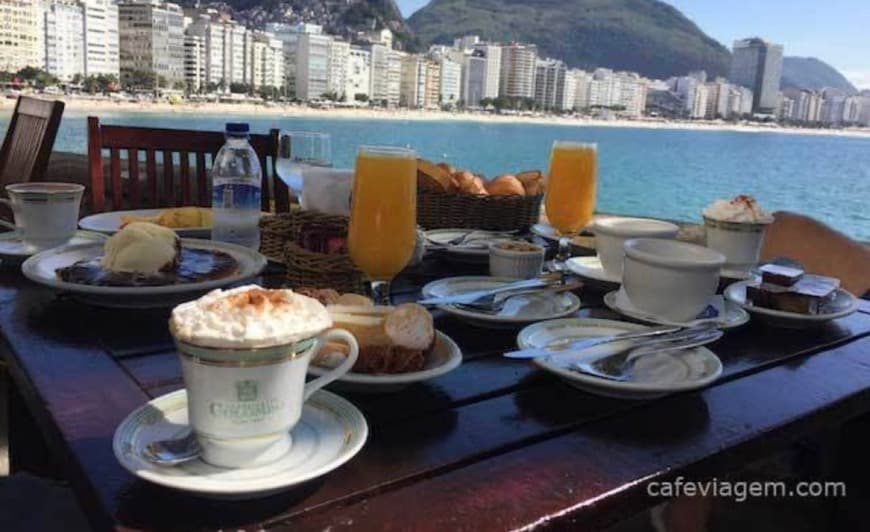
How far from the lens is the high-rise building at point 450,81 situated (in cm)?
6967

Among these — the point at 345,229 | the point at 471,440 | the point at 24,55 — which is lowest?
the point at 471,440

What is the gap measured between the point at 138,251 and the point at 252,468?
0.57 meters

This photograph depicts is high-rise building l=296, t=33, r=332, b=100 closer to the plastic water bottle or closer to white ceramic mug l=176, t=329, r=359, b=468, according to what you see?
the plastic water bottle

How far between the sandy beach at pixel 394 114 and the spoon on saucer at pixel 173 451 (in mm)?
37933

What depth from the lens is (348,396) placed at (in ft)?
2.49

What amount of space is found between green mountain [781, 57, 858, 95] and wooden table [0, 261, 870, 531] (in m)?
100.0

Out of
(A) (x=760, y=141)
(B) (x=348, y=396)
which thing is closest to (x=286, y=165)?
(B) (x=348, y=396)

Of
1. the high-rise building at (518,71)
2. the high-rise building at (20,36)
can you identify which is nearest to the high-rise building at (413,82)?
the high-rise building at (518,71)

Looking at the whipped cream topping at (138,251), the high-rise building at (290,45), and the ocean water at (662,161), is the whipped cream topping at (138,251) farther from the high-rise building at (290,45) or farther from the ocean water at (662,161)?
the high-rise building at (290,45)

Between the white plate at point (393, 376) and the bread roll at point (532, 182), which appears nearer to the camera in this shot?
the white plate at point (393, 376)

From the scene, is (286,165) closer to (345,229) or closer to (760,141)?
(345,229)

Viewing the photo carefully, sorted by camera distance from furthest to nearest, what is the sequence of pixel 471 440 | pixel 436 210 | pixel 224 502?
1. pixel 436 210
2. pixel 471 440
3. pixel 224 502

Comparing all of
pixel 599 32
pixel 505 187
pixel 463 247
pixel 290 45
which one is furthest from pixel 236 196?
pixel 599 32

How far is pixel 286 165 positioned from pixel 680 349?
3.13 ft
